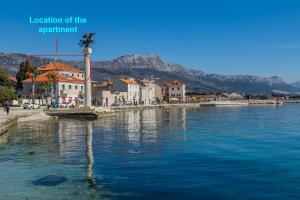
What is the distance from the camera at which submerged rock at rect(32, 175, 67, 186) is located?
21203 millimetres

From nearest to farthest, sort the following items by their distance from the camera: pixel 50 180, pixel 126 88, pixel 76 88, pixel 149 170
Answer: pixel 50 180 → pixel 149 170 → pixel 76 88 → pixel 126 88

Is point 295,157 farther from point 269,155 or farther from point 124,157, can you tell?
point 124,157

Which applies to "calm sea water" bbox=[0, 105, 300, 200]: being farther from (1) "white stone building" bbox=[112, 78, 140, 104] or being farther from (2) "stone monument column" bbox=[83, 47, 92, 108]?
(1) "white stone building" bbox=[112, 78, 140, 104]

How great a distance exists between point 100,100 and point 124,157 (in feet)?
383

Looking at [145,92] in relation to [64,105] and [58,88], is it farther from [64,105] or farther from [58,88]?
[64,105]

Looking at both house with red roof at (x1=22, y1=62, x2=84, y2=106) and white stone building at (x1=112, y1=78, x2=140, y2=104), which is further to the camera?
white stone building at (x1=112, y1=78, x2=140, y2=104)

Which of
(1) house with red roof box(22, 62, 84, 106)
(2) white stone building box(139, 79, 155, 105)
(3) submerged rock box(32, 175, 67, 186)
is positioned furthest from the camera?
(2) white stone building box(139, 79, 155, 105)

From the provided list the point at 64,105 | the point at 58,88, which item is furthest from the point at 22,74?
the point at 64,105

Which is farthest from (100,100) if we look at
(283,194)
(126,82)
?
(283,194)

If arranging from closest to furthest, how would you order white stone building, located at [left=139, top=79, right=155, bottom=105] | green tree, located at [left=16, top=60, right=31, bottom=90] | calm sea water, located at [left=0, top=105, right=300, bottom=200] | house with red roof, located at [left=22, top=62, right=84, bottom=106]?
calm sea water, located at [left=0, top=105, right=300, bottom=200], house with red roof, located at [left=22, top=62, right=84, bottom=106], green tree, located at [left=16, top=60, right=31, bottom=90], white stone building, located at [left=139, top=79, right=155, bottom=105]

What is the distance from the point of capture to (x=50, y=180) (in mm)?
21953

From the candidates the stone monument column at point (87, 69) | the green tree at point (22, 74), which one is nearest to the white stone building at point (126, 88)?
the green tree at point (22, 74)

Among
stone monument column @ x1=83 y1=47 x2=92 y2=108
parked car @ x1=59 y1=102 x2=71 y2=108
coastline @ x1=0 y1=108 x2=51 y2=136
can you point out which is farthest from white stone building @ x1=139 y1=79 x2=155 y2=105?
coastline @ x1=0 y1=108 x2=51 y2=136

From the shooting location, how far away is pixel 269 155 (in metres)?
31.4
